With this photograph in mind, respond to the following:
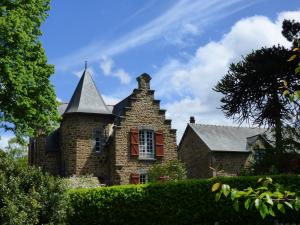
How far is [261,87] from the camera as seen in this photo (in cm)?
3012

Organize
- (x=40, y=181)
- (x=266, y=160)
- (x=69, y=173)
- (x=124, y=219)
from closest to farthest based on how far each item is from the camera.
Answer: (x=40, y=181) < (x=124, y=219) < (x=266, y=160) < (x=69, y=173)

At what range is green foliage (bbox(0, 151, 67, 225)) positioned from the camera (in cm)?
1588

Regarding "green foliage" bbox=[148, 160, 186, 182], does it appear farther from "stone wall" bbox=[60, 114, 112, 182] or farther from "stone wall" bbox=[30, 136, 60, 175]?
"stone wall" bbox=[30, 136, 60, 175]

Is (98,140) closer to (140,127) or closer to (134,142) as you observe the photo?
(134,142)

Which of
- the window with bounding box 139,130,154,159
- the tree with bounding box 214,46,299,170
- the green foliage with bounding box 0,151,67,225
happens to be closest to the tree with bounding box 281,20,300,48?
the tree with bounding box 214,46,299,170

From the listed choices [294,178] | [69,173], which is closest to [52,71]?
[69,173]

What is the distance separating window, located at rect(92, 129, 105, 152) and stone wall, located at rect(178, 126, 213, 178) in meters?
9.64

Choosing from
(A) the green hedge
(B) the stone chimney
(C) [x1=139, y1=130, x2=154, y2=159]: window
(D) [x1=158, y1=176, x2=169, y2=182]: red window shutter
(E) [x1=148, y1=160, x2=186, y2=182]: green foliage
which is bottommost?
(A) the green hedge

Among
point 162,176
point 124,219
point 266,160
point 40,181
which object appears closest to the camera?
point 40,181

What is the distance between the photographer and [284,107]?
29.8 m

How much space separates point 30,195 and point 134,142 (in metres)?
14.8

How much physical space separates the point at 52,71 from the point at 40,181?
37.6 feet

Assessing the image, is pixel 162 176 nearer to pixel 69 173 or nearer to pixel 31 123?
pixel 69 173

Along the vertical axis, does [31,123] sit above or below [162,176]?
above
